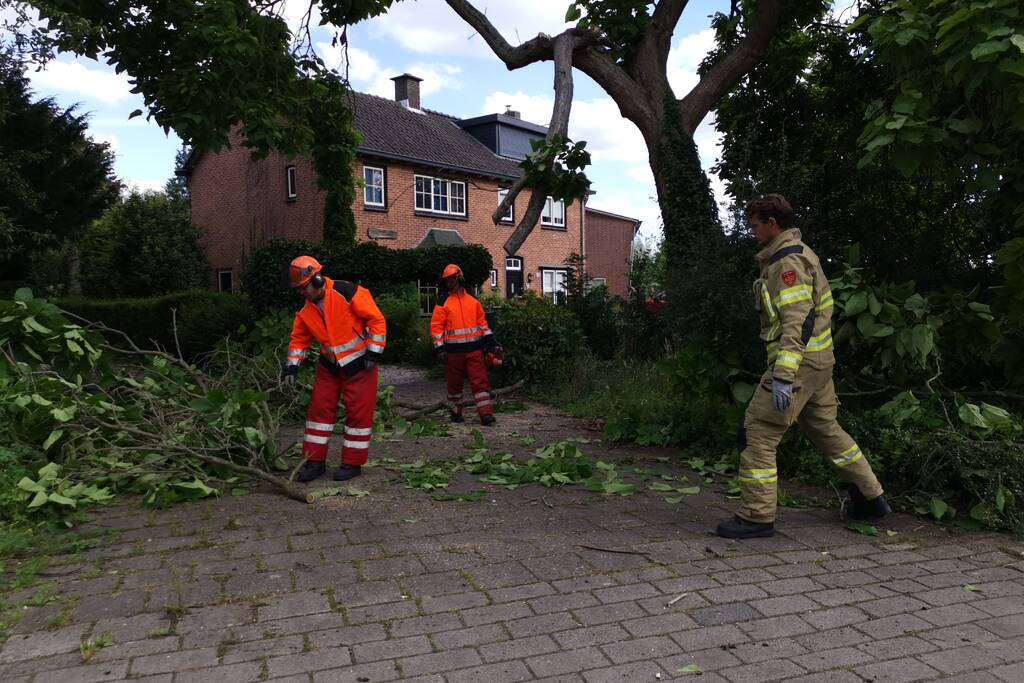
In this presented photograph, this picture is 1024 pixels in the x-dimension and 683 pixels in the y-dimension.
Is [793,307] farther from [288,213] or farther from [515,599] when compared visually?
[288,213]

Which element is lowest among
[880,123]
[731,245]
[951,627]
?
[951,627]

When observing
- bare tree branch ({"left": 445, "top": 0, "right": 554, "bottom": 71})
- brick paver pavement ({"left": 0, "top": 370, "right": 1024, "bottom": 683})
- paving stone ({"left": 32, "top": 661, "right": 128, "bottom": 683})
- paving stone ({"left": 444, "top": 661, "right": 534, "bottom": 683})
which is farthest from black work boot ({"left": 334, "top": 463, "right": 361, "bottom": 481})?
bare tree branch ({"left": 445, "top": 0, "right": 554, "bottom": 71})

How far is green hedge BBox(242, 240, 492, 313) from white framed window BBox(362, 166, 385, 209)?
8.85 meters

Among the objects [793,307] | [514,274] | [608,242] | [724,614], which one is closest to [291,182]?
[514,274]

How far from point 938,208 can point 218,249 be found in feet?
85.4

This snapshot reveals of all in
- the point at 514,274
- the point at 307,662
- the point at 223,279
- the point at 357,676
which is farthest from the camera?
the point at 514,274

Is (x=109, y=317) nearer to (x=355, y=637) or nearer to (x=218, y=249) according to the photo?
(x=218, y=249)

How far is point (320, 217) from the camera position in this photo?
79.5 ft

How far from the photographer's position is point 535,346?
36.3 feet

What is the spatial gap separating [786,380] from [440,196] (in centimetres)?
2391

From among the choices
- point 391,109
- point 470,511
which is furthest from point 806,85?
point 391,109

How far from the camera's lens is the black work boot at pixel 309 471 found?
5883 mm

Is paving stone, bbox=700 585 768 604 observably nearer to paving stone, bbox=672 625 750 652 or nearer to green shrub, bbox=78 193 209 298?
paving stone, bbox=672 625 750 652

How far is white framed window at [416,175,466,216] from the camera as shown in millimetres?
26531
